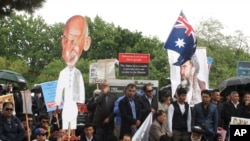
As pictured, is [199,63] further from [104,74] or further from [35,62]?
[35,62]

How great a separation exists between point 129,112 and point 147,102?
18.2 inches

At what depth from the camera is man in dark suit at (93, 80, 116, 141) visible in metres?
11.6

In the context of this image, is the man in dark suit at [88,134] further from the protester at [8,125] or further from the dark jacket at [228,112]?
the dark jacket at [228,112]

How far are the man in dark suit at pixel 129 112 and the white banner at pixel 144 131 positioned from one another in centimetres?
19

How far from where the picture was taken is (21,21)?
68.2m

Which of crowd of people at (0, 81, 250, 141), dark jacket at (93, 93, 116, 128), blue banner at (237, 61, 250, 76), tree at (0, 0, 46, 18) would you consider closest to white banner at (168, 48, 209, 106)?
crowd of people at (0, 81, 250, 141)

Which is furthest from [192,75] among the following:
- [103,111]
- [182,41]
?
[103,111]

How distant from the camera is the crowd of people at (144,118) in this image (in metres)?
10.9

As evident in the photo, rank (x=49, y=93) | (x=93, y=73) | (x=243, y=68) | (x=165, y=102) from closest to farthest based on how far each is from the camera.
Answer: (x=165, y=102) < (x=49, y=93) < (x=93, y=73) < (x=243, y=68)

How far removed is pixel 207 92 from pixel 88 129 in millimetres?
2158

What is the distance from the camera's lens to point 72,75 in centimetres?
1105

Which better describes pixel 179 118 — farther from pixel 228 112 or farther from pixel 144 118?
pixel 228 112

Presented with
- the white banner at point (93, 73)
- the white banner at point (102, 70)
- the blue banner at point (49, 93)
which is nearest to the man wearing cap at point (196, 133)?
the white banner at point (102, 70)

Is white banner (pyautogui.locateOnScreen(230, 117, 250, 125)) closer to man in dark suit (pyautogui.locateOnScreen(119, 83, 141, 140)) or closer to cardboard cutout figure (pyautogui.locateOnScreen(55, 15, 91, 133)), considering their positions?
man in dark suit (pyautogui.locateOnScreen(119, 83, 141, 140))
